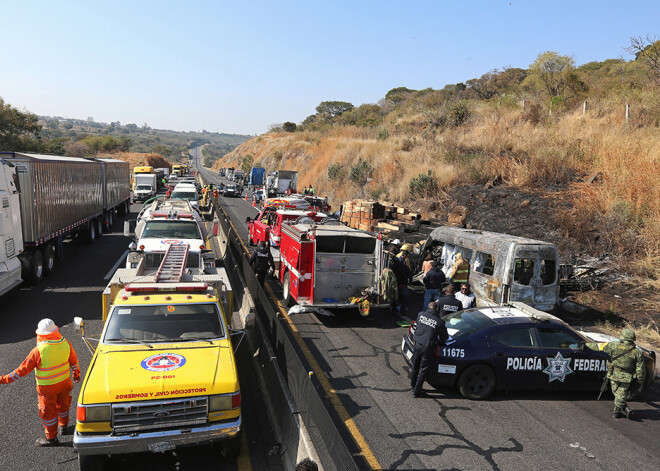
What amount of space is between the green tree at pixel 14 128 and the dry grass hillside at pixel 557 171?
38.5 meters

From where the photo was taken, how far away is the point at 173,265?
9.09 metres

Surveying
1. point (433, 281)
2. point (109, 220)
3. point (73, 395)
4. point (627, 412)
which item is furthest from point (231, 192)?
point (627, 412)

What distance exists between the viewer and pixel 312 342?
9.76m

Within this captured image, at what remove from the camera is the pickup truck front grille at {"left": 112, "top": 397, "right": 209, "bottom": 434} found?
4895 mm

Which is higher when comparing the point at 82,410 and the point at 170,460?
the point at 82,410

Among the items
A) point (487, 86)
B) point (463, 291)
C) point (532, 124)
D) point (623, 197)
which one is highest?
point (487, 86)

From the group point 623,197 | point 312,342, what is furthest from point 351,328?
point 623,197

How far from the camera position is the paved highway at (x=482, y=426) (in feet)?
19.4

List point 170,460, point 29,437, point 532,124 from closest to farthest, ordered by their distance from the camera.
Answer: point 170,460 → point 29,437 → point 532,124

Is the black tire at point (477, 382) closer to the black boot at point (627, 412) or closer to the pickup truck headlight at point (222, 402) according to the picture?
the black boot at point (627, 412)

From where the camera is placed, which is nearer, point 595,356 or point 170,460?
point 170,460

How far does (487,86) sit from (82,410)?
2649 inches

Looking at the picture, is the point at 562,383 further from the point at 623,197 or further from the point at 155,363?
the point at 623,197

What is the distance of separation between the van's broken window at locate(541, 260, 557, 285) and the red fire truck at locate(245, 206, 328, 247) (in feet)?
22.8
